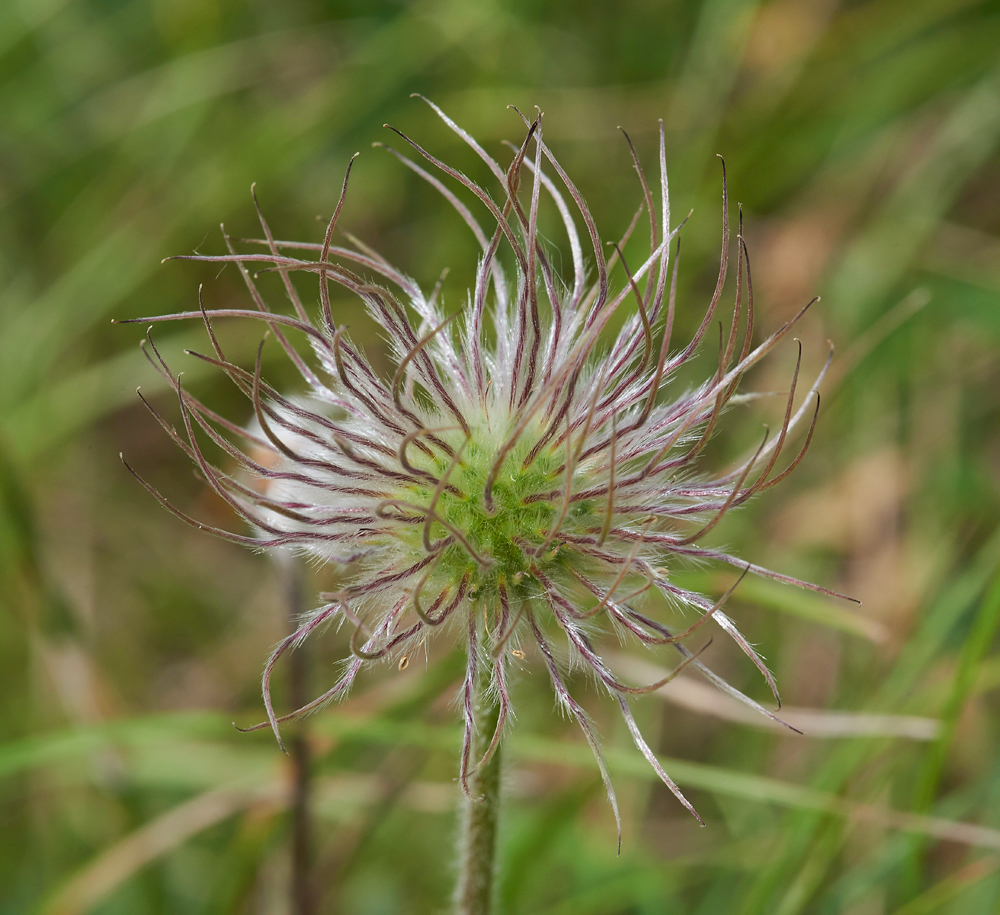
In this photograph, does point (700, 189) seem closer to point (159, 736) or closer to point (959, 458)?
point (959, 458)

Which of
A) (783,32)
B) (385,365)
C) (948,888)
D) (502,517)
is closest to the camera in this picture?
(502,517)

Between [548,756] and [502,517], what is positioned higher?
[502,517]

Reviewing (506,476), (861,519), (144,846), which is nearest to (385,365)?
(861,519)

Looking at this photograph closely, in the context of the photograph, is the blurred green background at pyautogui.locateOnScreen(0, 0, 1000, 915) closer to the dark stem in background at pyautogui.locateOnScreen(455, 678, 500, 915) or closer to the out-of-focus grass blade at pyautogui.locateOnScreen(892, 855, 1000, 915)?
the out-of-focus grass blade at pyautogui.locateOnScreen(892, 855, 1000, 915)

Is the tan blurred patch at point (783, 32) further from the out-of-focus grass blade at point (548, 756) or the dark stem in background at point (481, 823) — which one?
the dark stem in background at point (481, 823)

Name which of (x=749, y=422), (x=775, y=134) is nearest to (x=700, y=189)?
(x=775, y=134)

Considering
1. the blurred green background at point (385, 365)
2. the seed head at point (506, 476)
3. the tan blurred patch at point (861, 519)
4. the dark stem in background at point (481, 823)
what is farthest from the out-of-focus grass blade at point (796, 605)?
the tan blurred patch at point (861, 519)

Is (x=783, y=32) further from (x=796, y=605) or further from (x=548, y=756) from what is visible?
(x=548, y=756)
